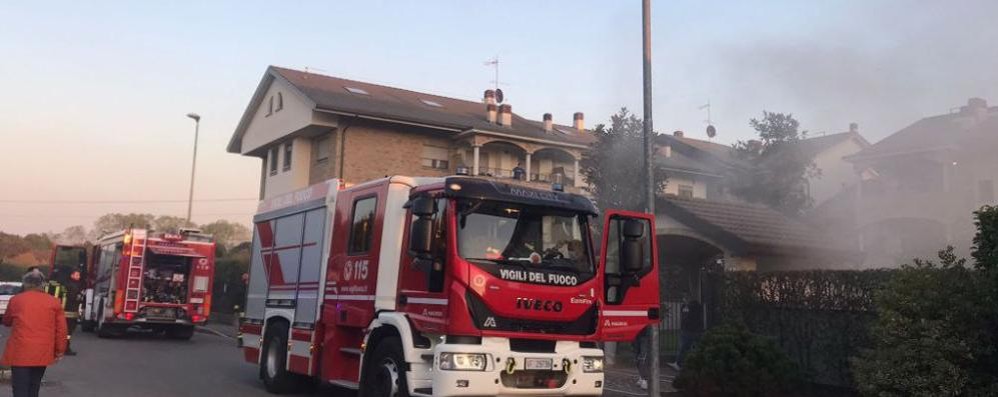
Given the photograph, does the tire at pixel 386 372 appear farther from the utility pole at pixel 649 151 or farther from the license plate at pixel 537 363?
the utility pole at pixel 649 151

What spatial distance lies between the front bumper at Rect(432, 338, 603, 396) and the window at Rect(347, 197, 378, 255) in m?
1.94

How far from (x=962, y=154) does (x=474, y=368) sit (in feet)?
34.5

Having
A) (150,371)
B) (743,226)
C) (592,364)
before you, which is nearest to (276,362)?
(150,371)

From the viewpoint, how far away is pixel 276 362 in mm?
10703

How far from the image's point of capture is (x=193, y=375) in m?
12.6

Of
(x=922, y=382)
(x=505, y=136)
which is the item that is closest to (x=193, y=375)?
(x=922, y=382)

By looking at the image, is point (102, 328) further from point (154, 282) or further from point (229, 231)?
point (229, 231)

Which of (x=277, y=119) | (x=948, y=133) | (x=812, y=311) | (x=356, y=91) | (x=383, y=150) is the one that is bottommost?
(x=812, y=311)

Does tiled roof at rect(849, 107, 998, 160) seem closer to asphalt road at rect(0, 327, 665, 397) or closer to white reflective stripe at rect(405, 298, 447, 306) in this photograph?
asphalt road at rect(0, 327, 665, 397)

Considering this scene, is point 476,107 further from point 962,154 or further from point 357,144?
point 962,154

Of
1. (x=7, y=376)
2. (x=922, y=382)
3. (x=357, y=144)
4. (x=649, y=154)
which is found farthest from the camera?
(x=357, y=144)

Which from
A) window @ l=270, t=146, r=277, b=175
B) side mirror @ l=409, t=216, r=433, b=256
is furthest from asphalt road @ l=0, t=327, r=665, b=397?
window @ l=270, t=146, r=277, b=175

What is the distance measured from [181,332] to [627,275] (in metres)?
16.5

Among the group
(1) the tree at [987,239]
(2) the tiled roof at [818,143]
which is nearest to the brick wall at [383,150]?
(2) the tiled roof at [818,143]
